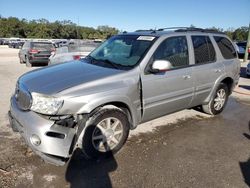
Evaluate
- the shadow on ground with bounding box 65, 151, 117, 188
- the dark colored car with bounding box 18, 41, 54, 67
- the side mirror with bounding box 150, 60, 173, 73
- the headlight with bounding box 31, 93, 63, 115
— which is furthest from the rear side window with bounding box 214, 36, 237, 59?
the dark colored car with bounding box 18, 41, 54, 67

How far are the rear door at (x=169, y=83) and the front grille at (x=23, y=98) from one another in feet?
5.54

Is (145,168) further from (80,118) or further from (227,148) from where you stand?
(227,148)

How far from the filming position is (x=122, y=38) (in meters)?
5.04

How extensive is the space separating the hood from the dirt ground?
3.49 feet

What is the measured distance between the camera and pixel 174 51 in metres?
4.66

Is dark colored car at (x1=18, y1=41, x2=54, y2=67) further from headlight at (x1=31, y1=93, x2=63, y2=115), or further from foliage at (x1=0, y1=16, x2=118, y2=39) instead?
foliage at (x1=0, y1=16, x2=118, y2=39)

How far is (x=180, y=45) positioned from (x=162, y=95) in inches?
40.6

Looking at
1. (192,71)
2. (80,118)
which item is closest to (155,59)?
(192,71)

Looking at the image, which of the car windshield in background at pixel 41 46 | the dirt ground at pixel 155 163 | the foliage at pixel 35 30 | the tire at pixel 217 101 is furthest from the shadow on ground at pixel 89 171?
the foliage at pixel 35 30

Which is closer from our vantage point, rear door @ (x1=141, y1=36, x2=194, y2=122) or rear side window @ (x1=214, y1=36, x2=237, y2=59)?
rear door @ (x1=141, y1=36, x2=194, y2=122)

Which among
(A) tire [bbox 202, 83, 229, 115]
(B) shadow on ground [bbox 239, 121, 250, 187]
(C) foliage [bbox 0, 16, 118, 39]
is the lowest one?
(B) shadow on ground [bbox 239, 121, 250, 187]

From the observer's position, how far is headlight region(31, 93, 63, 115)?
10.8ft

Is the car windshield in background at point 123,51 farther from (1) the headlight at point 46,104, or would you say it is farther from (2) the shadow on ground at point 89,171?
(2) the shadow on ground at point 89,171

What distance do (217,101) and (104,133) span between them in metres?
3.27
